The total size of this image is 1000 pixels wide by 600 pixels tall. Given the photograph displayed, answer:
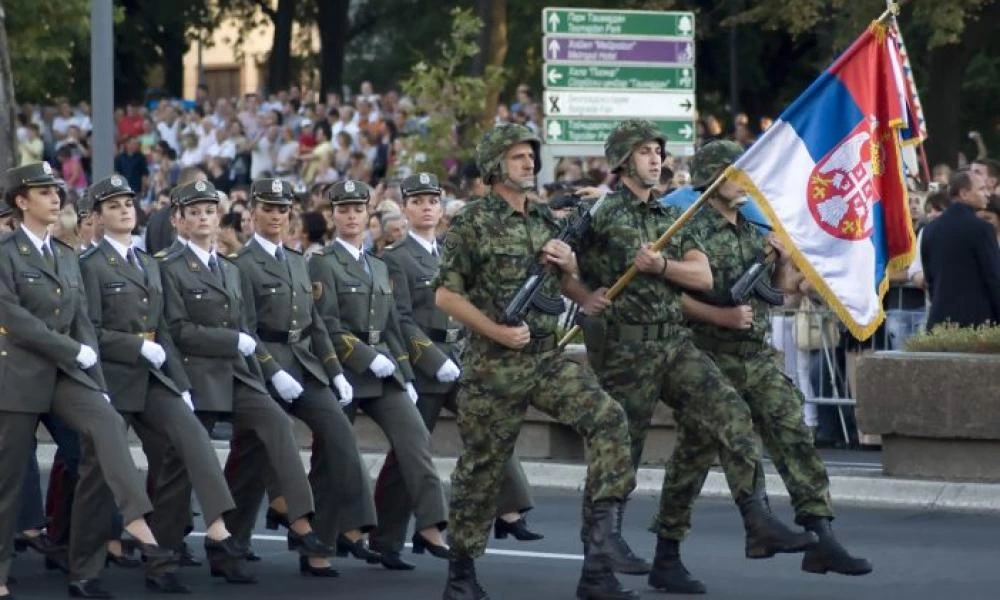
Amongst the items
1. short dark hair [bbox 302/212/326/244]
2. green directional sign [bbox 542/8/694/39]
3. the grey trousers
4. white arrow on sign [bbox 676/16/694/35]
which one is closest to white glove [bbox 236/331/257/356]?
the grey trousers

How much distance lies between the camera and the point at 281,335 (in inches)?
451

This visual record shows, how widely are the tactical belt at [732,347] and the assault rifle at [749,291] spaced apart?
7.7 inches

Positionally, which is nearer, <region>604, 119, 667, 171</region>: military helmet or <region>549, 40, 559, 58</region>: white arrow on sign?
<region>604, 119, 667, 171</region>: military helmet

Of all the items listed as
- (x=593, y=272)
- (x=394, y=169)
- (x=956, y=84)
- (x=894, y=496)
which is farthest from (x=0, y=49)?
(x=956, y=84)

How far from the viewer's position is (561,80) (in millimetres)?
21062

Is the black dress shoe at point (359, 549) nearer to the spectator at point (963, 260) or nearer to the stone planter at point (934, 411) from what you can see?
the stone planter at point (934, 411)

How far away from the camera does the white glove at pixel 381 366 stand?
11391 mm

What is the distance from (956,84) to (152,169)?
1039cm

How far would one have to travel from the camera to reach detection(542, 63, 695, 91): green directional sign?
21.0 meters

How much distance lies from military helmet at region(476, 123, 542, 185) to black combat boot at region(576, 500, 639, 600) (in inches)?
56.3

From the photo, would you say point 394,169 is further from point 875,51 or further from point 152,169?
point 875,51

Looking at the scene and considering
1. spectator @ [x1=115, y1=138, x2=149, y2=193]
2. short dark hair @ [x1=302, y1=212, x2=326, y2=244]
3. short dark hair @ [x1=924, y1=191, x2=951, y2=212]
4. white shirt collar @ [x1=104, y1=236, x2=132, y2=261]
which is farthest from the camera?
spectator @ [x1=115, y1=138, x2=149, y2=193]

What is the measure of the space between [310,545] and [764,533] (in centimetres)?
243

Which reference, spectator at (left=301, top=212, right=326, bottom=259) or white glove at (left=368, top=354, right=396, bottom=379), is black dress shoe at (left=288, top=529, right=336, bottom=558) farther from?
spectator at (left=301, top=212, right=326, bottom=259)
